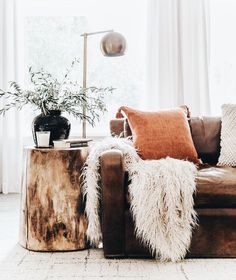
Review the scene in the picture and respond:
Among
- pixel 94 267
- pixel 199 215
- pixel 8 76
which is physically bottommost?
pixel 94 267

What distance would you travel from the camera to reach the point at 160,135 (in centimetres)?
319

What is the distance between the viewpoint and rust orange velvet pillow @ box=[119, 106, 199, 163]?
3.16 meters

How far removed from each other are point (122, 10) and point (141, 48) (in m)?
0.44

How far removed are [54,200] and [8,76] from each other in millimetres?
2459

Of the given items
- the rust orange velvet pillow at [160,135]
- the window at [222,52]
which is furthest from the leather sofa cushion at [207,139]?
the window at [222,52]

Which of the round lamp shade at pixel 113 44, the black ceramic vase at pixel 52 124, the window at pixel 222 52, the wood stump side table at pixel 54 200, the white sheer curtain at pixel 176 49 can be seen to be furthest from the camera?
the window at pixel 222 52

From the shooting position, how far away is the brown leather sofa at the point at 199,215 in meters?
2.73

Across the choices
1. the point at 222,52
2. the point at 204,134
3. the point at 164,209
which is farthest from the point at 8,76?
the point at 164,209

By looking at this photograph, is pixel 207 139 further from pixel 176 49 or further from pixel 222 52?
pixel 222 52

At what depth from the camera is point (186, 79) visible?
197 inches

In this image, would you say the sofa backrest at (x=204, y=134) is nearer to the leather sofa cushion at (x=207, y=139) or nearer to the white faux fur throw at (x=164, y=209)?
the leather sofa cushion at (x=207, y=139)

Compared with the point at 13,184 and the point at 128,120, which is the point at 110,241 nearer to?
the point at 128,120

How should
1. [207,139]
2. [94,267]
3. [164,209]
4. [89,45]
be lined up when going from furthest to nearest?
1. [89,45]
2. [207,139]
3. [164,209]
4. [94,267]

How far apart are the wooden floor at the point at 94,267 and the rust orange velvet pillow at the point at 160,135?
72 centimetres
